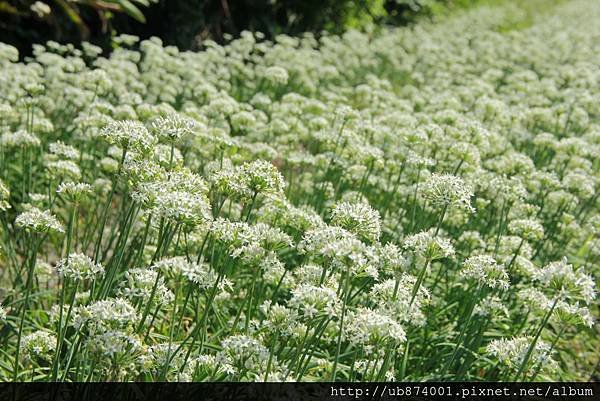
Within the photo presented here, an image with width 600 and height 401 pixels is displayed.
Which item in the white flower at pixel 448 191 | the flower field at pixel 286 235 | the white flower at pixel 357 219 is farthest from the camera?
the white flower at pixel 448 191

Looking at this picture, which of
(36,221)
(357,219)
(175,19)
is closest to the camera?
(36,221)

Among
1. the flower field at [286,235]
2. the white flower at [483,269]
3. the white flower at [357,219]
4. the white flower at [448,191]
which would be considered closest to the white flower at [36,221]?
the flower field at [286,235]

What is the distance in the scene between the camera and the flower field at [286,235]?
9.57ft

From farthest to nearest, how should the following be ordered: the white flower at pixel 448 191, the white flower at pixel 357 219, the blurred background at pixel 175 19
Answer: the blurred background at pixel 175 19, the white flower at pixel 448 191, the white flower at pixel 357 219

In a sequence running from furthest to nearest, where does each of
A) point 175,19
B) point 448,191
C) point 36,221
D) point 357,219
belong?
point 175,19 < point 448,191 < point 357,219 < point 36,221

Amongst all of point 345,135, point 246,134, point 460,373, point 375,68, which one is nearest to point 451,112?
point 345,135

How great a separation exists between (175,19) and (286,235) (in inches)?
318

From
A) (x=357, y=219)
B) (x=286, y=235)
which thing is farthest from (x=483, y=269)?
(x=286, y=235)

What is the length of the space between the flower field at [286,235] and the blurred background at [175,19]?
2.37 feet

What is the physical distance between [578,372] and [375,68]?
6.56 metres

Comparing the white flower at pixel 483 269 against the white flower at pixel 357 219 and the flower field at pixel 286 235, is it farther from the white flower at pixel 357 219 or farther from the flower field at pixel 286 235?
the white flower at pixel 357 219

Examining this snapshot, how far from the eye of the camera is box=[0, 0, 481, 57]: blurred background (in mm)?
8603

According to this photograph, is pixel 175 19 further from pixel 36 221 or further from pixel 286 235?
pixel 286 235

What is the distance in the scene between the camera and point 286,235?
3.06 meters
